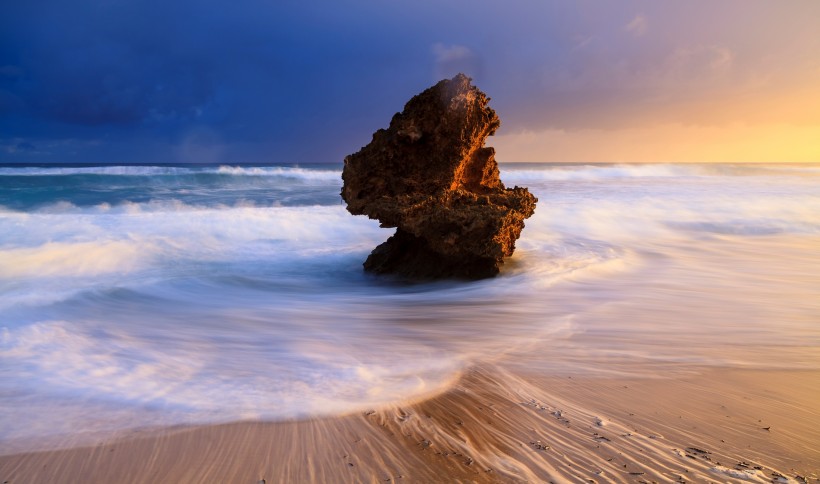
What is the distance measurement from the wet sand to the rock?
3.12m

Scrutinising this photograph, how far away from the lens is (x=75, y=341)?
3.99 metres

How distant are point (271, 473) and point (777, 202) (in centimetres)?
1676

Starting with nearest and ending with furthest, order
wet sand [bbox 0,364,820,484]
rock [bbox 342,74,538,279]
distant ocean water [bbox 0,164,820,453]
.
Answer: wet sand [bbox 0,364,820,484], distant ocean water [bbox 0,164,820,453], rock [bbox 342,74,538,279]

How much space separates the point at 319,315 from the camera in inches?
195

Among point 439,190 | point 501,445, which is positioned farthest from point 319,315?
point 501,445

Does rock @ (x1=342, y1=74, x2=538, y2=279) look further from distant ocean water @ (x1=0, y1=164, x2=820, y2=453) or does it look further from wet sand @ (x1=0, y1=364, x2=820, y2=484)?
wet sand @ (x1=0, y1=364, x2=820, y2=484)

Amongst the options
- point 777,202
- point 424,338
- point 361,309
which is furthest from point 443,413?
point 777,202

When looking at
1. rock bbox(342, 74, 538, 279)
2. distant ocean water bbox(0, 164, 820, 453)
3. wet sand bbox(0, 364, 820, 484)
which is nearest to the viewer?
wet sand bbox(0, 364, 820, 484)

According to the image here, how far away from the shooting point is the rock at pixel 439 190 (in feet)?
19.5

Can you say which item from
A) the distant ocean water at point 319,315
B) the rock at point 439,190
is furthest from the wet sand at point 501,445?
the rock at point 439,190

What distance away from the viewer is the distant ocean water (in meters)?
3.01

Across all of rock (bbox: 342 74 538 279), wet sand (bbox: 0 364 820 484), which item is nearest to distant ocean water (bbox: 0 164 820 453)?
wet sand (bbox: 0 364 820 484)

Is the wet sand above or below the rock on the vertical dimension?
below

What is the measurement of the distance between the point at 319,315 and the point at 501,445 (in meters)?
2.91
